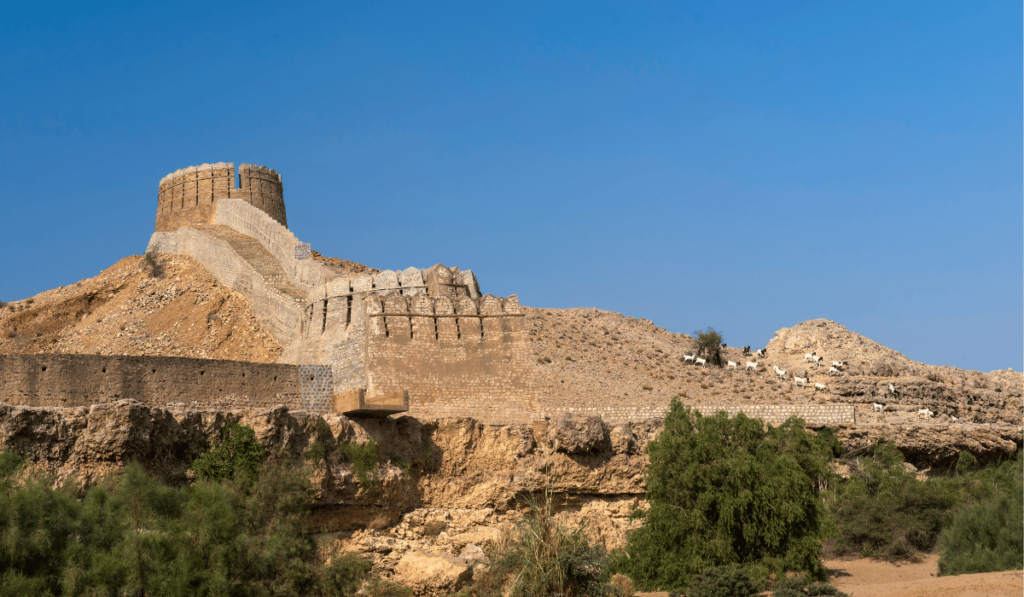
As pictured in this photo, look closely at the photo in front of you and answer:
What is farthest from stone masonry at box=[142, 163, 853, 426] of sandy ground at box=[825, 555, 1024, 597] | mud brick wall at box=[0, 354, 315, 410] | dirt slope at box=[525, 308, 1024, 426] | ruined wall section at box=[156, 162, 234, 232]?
ruined wall section at box=[156, 162, 234, 232]

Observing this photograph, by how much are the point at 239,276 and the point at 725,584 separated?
2101 centimetres

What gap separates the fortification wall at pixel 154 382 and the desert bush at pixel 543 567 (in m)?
5.53

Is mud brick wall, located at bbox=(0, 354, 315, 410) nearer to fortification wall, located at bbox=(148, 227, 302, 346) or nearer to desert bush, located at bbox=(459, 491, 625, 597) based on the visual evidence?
desert bush, located at bbox=(459, 491, 625, 597)

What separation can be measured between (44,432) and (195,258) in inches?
851

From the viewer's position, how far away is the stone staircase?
1341 inches

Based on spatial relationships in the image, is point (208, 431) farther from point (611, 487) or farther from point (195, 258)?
point (195, 258)

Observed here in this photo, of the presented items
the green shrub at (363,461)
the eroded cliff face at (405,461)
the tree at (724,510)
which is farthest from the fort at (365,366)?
the tree at (724,510)

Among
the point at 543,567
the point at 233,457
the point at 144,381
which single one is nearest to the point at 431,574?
the point at 543,567

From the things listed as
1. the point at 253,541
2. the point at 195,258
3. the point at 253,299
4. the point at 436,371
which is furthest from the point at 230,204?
the point at 253,541

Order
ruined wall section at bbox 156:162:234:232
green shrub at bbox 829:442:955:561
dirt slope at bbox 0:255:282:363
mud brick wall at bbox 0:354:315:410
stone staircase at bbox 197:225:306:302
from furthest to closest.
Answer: ruined wall section at bbox 156:162:234:232 < dirt slope at bbox 0:255:282:363 < stone staircase at bbox 197:225:306:302 < green shrub at bbox 829:442:955:561 < mud brick wall at bbox 0:354:315:410

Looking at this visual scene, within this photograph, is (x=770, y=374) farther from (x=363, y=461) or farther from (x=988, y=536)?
(x=363, y=461)

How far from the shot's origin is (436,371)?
2545 cm

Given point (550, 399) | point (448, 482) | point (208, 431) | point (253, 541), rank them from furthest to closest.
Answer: point (550, 399)
point (448, 482)
point (208, 431)
point (253, 541)

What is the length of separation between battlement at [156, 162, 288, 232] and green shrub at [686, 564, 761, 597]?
25941 millimetres
